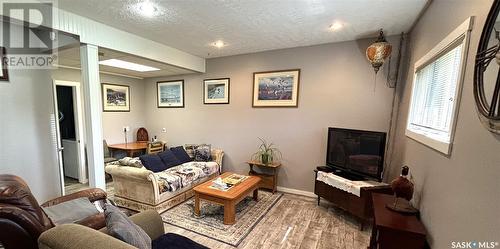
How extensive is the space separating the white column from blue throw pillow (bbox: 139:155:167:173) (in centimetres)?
77

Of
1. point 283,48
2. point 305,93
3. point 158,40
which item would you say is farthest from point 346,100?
point 158,40

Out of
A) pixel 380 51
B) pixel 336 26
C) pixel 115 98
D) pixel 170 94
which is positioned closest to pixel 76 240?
pixel 336 26

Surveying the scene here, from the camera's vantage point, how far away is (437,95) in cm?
180

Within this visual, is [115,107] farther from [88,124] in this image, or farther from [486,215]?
[486,215]

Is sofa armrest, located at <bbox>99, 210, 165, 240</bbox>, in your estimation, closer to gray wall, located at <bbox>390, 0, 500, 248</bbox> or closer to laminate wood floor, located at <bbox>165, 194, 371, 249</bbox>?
laminate wood floor, located at <bbox>165, 194, 371, 249</bbox>

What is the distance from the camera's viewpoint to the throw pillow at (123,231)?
1.14m

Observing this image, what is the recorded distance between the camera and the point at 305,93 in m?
3.63

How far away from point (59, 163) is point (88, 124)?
0.77 metres

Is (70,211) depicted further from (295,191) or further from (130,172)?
(295,191)

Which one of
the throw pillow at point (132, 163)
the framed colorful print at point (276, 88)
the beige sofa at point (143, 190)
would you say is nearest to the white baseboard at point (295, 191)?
the framed colorful print at point (276, 88)

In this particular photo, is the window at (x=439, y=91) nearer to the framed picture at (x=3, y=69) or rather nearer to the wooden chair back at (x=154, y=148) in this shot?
the framed picture at (x=3, y=69)

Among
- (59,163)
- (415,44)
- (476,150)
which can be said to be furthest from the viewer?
(59,163)

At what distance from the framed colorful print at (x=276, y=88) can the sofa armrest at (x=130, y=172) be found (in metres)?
2.18

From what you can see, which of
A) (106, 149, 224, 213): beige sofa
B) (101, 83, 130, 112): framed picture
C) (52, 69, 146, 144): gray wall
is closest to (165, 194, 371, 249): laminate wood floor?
(106, 149, 224, 213): beige sofa
